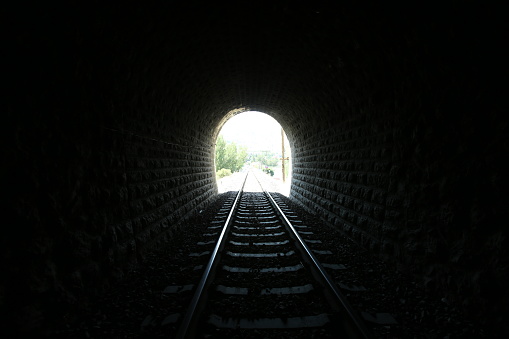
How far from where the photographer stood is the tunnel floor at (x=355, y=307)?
2.43 meters

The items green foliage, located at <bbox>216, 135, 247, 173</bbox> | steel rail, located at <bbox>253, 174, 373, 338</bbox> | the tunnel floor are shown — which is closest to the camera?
steel rail, located at <bbox>253, 174, 373, 338</bbox>

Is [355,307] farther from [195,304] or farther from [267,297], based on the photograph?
[195,304]

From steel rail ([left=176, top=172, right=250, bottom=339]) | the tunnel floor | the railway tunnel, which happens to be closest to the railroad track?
steel rail ([left=176, top=172, right=250, bottom=339])

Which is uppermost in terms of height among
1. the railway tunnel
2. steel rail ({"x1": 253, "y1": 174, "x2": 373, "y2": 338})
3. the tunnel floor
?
the railway tunnel

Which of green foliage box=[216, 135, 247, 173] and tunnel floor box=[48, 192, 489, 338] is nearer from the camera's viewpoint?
tunnel floor box=[48, 192, 489, 338]

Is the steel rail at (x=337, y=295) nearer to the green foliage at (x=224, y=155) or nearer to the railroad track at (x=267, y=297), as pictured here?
the railroad track at (x=267, y=297)

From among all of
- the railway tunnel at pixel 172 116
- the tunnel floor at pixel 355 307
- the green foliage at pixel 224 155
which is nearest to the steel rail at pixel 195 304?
the tunnel floor at pixel 355 307

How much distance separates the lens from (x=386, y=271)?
3.81m

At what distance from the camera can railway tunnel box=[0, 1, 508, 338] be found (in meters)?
2.33

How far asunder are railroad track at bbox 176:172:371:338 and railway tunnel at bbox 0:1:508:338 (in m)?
1.29

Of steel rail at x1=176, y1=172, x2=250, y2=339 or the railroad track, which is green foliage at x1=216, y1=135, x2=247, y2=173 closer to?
the railroad track

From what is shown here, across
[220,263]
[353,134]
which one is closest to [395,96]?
[353,134]

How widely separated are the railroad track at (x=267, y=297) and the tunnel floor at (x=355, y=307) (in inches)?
9.9

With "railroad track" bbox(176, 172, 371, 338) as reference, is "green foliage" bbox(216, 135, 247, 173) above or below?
above
